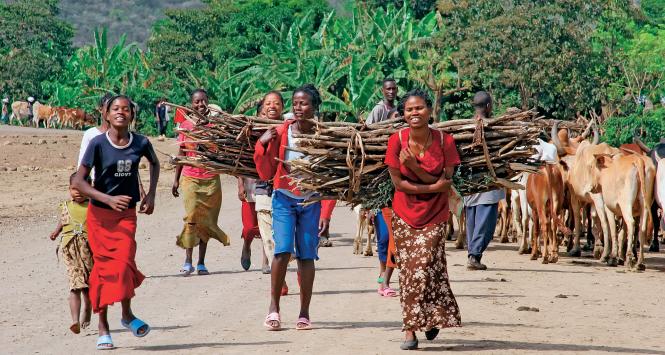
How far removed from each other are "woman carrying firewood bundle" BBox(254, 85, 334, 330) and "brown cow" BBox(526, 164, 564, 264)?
582 centimetres

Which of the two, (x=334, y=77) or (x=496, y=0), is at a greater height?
(x=496, y=0)

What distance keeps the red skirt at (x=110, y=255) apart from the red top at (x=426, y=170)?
1787mm

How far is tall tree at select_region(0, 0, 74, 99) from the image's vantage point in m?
52.2

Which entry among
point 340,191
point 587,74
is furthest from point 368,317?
point 587,74

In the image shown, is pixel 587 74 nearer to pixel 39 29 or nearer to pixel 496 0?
pixel 496 0

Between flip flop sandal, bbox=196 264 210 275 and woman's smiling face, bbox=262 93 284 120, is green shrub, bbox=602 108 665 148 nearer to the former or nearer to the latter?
flip flop sandal, bbox=196 264 210 275

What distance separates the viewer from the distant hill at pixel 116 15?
10312cm

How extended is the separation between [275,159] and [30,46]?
159 feet

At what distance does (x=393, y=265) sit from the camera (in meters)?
10.1

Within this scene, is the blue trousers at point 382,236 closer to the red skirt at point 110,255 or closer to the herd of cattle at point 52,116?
the red skirt at point 110,255

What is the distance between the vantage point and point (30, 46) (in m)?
54.8

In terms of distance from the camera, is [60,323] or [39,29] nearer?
[60,323]

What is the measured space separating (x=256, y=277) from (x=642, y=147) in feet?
21.4

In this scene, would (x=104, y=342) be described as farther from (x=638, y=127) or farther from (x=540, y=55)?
(x=540, y=55)
